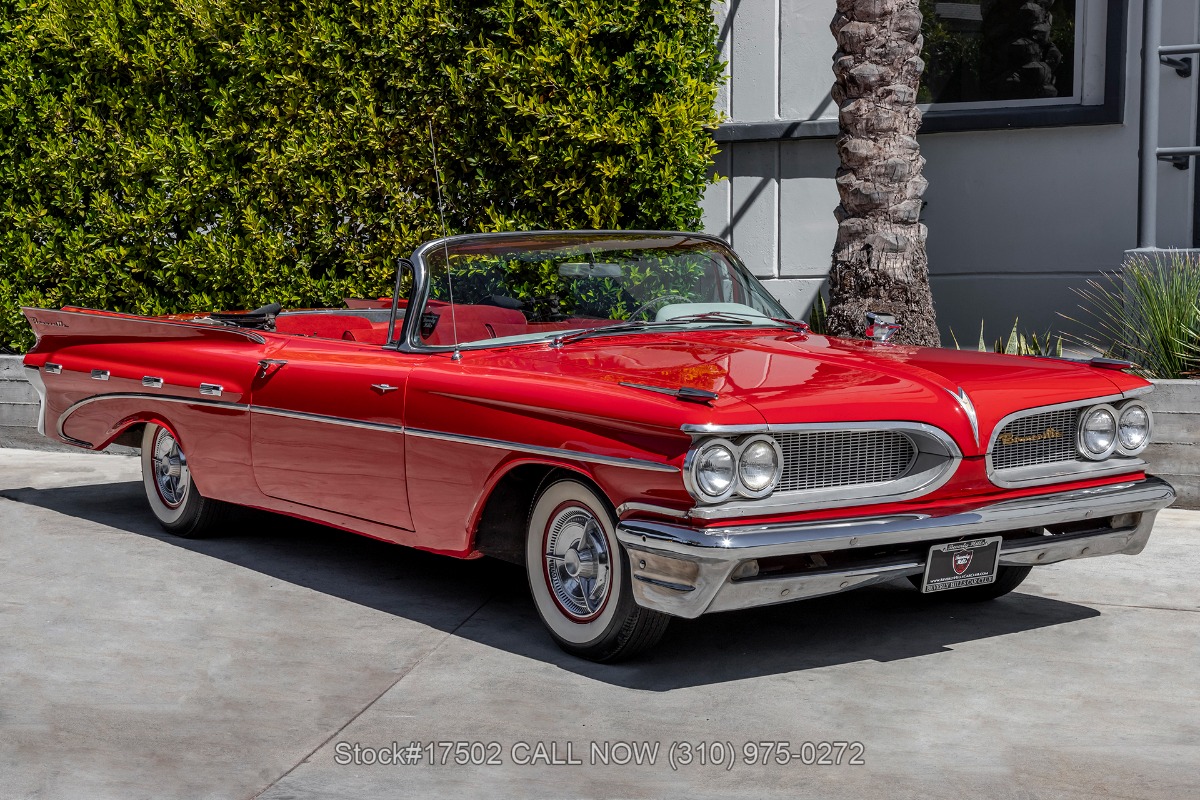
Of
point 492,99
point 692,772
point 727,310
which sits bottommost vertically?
point 692,772

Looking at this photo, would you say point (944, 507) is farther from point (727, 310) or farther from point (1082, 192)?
point (1082, 192)

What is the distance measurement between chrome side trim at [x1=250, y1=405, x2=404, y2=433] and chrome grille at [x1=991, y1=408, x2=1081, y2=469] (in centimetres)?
215

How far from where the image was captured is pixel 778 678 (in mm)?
4664

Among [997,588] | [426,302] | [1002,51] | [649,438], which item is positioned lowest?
[997,588]

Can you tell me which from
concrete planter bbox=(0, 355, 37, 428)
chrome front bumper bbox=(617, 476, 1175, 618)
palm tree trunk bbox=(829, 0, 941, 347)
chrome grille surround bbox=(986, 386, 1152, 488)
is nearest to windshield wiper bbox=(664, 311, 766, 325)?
chrome grille surround bbox=(986, 386, 1152, 488)

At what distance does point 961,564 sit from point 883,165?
12.7 feet

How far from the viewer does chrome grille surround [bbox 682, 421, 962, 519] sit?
4320mm

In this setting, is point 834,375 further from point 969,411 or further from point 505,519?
point 505,519

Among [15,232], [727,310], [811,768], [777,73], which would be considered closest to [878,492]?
[811,768]

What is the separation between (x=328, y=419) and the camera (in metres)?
5.69

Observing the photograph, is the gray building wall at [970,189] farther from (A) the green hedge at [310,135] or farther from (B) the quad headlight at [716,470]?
(B) the quad headlight at [716,470]

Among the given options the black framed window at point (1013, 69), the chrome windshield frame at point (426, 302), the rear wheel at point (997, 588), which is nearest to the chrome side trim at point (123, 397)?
the chrome windshield frame at point (426, 302)

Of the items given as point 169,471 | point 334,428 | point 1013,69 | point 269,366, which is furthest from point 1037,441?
point 1013,69

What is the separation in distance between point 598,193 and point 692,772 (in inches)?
221
